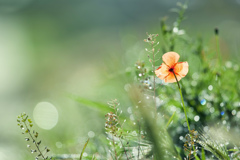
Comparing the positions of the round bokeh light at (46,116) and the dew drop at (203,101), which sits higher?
the dew drop at (203,101)

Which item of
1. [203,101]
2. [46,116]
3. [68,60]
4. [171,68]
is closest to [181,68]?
[171,68]

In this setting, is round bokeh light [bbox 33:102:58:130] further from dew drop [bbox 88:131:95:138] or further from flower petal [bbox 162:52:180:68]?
flower petal [bbox 162:52:180:68]

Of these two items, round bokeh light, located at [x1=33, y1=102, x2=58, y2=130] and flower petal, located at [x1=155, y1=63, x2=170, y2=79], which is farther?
round bokeh light, located at [x1=33, y1=102, x2=58, y2=130]

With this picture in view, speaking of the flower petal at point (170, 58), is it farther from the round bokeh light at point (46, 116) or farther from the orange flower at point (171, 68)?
the round bokeh light at point (46, 116)

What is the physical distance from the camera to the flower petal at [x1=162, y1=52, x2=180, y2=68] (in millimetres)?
625

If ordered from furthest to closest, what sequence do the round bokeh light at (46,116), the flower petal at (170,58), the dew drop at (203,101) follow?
the round bokeh light at (46,116)
the dew drop at (203,101)
the flower petal at (170,58)

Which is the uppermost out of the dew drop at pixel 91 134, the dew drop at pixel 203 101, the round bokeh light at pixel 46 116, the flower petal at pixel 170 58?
the flower petal at pixel 170 58

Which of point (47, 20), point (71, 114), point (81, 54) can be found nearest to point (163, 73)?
point (71, 114)

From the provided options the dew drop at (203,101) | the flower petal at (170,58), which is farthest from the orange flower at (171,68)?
the dew drop at (203,101)

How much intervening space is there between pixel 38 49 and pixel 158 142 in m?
3.43

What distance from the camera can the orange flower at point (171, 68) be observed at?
0.63 m

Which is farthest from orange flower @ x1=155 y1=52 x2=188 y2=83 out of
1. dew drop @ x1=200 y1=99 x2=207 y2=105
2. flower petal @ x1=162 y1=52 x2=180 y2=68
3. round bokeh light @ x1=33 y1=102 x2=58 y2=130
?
round bokeh light @ x1=33 y1=102 x2=58 y2=130

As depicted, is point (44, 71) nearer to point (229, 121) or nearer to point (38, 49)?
point (38, 49)

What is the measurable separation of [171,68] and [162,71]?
0.7 inches
